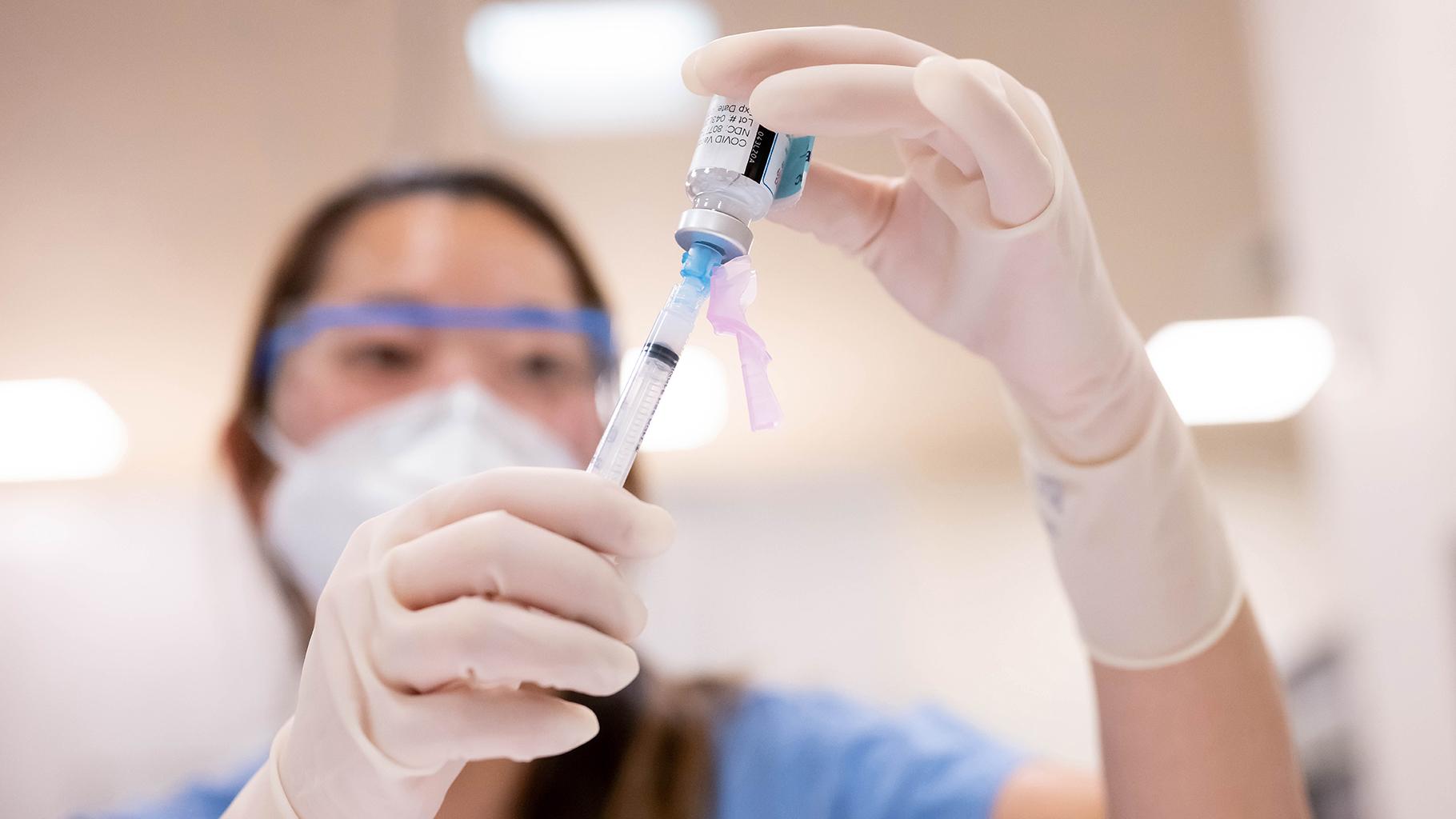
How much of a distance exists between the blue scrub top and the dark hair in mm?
43

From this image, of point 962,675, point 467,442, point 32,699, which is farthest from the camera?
point 962,675

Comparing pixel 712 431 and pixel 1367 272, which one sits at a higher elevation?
pixel 1367 272

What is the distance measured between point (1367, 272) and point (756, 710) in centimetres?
93

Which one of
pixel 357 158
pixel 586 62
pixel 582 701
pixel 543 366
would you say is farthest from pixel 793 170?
pixel 357 158

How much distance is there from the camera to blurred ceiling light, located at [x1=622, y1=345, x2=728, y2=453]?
6.32ft

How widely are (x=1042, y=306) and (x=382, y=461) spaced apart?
59 cm

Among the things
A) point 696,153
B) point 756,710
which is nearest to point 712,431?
point 756,710

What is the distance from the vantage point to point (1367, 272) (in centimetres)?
106

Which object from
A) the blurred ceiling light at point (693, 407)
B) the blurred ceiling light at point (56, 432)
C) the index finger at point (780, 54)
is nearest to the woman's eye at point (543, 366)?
the index finger at point (780, 54)

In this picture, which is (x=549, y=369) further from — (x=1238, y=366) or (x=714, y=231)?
(x=1238, y=366)

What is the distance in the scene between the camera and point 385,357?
3.07 feet

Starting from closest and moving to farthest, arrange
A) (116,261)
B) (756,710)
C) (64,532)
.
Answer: (756,710) → (116,261) → (64,532)

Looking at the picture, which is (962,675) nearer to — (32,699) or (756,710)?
(756,710)

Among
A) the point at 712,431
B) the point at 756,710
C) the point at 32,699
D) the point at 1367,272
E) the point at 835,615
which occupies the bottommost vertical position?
the point at 32,699
